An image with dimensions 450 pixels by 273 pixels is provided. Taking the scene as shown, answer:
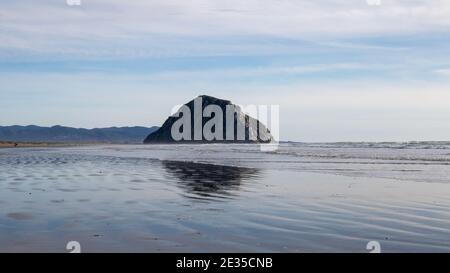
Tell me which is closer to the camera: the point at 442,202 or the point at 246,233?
the point at 246,233

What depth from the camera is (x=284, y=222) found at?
12.8 m

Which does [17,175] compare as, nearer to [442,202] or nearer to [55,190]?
[55,190]

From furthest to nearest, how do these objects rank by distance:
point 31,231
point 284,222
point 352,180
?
point 352,180
point 284,222
point 31,231

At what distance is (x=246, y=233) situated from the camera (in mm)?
11461
